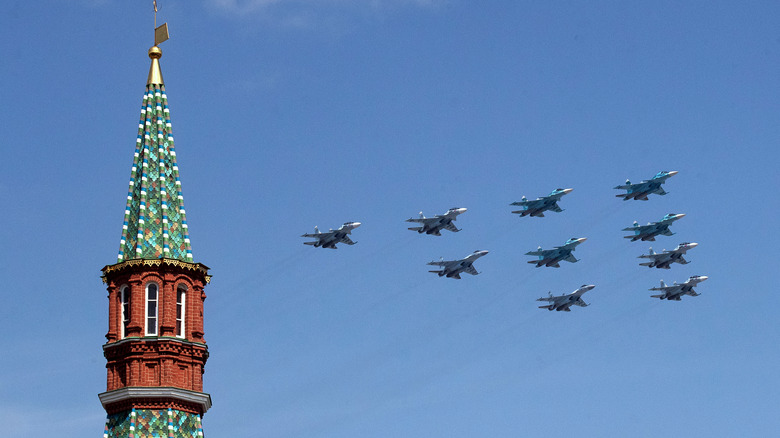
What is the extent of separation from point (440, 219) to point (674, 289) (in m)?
33.3

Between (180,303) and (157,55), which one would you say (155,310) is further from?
(157,55)

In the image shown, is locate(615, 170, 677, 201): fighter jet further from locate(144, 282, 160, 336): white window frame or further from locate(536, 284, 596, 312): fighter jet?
locate(144, 282, 160, 336): white window frame

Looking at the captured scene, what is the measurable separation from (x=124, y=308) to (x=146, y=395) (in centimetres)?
872

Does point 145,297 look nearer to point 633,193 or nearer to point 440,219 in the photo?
point 440,219

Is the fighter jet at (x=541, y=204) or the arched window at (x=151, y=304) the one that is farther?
the fighter jet at (x=541, y=204)

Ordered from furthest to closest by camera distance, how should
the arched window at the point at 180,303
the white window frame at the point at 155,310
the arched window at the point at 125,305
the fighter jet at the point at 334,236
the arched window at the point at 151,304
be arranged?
the fighter jet at the point at 334,236 → the arched window at the point at 180,303 → the arched window at the point at 125,305 → the arched window at the point at 151,304 → the white window frame at the point at 155,310

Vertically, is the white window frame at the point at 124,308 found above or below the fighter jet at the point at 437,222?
below

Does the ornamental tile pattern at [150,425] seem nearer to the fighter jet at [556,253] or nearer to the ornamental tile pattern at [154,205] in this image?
the ornamental tile pattern at [154,205]

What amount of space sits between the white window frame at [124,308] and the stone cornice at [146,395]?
5.51 m

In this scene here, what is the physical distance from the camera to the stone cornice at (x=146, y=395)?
11956 cm

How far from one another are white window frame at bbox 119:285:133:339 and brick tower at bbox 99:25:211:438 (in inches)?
3.1

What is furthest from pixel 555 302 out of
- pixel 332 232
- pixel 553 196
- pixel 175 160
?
pixel 175 160

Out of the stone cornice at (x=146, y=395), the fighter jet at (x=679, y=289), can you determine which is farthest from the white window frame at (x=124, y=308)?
the fighter jet at (x=679, y=289)

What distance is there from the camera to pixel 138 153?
129000mm
